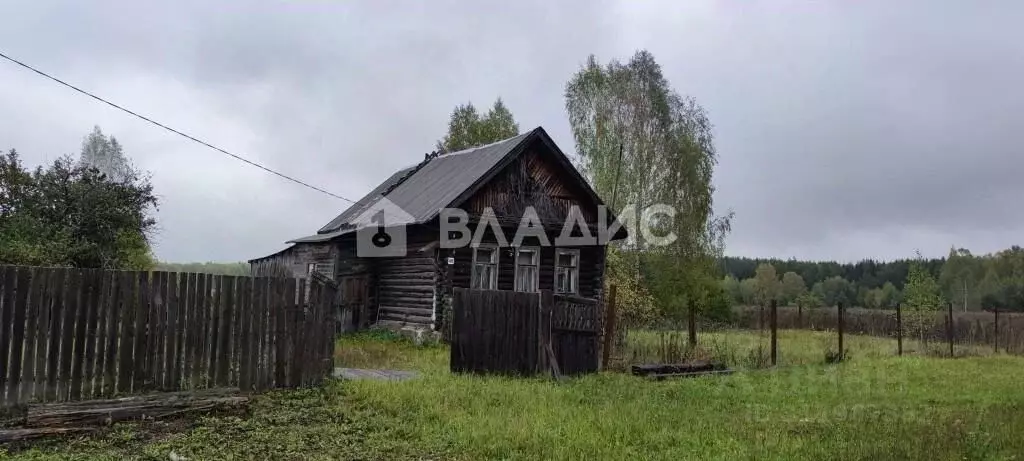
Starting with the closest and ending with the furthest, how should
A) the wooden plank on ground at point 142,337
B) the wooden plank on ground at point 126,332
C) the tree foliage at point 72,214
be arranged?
the wooden plank on ground at point 126,332 < the wooden plank on ground at point 142,337 < the tree foliage at point 72,214

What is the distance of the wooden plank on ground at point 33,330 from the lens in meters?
7.05

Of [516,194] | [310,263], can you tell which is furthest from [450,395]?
[310,263]

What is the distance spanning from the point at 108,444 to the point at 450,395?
13.4ft

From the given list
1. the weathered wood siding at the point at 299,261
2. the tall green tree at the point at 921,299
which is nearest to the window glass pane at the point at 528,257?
the weathered wood siding at the point at 299,261

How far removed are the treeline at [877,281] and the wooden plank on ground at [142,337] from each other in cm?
5117

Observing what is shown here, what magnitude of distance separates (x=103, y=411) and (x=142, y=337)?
3.56 feet

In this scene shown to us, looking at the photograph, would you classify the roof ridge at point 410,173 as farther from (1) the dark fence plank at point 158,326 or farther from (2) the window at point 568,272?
(1) the dark fence plank at point 158,326

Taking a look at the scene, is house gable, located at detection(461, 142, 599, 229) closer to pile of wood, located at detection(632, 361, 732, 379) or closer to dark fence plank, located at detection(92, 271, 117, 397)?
pile of wood, located at detection(632, 361, 732, 379)

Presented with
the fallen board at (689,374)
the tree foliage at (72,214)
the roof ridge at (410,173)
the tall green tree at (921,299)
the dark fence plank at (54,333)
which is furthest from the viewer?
the roof ridge at (410,173)

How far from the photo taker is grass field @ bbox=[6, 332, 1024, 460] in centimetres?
657

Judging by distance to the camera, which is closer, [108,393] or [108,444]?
[108,444]

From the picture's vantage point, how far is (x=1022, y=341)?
2252 cm

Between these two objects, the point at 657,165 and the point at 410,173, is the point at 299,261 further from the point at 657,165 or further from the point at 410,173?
the point at 657,165

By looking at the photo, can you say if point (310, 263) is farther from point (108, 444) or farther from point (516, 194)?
point (108, 444)
